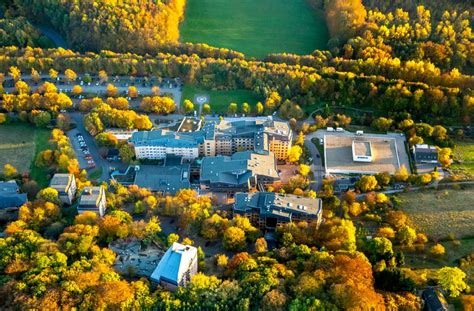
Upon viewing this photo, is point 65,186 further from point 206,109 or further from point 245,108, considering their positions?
point 245,108

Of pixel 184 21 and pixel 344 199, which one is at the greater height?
pixel 184 21

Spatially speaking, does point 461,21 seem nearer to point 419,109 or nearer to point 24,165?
point 419,109

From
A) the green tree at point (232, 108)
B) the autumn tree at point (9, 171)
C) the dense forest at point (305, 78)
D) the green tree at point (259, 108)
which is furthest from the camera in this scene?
the green tree at point (232, 108)

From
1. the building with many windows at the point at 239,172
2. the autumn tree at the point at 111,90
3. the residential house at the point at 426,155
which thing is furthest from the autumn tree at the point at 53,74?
the residential house at the point at 426,155

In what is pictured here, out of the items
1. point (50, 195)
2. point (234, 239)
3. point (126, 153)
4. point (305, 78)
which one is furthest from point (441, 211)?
point (50, 195)

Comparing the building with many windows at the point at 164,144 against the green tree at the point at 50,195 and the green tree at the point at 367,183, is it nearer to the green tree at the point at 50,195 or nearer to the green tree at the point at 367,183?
the green tree at the point at 50,195

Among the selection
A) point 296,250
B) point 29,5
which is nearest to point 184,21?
point 29,5
